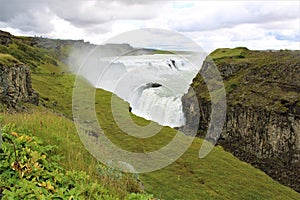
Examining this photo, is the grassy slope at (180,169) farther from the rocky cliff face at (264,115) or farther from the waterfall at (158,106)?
the waterfall at (158,106)

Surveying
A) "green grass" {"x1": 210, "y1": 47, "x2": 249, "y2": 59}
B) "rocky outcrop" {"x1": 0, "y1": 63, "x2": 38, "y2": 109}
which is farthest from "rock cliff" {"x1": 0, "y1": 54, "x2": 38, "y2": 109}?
"green grass" {"x1": 210, "y1": 47, "x2": 249, "y2": 59}

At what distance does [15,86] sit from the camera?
28312 mm

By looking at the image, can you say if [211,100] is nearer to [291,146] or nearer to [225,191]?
[291,146]

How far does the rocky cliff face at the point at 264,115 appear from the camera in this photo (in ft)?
141

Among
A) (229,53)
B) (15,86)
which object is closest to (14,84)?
(15,86)

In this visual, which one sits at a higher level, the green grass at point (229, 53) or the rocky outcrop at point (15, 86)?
the green grass at point (229, 53)

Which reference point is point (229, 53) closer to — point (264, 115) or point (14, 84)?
point (264, 115)

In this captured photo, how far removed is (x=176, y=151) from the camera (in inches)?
648

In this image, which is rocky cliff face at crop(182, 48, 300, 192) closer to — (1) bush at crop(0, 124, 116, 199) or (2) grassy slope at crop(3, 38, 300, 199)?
(2) grassy slope at crop(3, 38, 300, 199)

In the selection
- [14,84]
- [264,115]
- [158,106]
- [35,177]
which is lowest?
[264,115]

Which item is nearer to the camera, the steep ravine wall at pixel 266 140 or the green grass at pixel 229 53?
the steep ravine wall at pixel 266 140

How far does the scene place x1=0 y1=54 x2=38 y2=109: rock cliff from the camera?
23.8 metres

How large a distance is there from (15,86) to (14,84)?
204mm

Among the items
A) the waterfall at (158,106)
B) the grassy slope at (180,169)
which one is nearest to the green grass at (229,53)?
the waterfall at (158,106)
